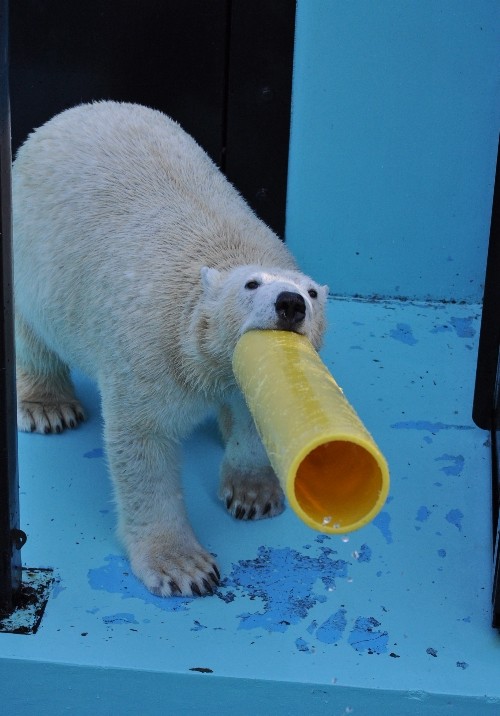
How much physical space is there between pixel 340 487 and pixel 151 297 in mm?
855

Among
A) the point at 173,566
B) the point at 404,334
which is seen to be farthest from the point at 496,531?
the point at 404,334

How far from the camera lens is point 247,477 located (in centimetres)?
298

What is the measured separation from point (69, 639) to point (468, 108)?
7.68ft

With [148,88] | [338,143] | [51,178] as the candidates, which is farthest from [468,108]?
[51,178]

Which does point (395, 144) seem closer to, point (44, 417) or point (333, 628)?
point (44, 417)

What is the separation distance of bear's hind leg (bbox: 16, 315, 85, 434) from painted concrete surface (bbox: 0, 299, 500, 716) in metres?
0.05

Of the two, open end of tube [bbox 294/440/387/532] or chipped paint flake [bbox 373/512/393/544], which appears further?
chipped paint flake [bbox 373/512/393/544]

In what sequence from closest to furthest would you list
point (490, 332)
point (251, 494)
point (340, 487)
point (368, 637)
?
point (340, 487), point (368, 637), point (251, 494), point (490, 332)

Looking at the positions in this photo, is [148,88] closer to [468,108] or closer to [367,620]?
[468,108]

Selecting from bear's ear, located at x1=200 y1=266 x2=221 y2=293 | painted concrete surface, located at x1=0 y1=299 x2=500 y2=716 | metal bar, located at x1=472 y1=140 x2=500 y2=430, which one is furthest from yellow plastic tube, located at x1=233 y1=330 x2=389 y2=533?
metal bar, located at x1=472 y1=140 x2=500 y2=430

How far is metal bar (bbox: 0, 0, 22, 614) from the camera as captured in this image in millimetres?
2119

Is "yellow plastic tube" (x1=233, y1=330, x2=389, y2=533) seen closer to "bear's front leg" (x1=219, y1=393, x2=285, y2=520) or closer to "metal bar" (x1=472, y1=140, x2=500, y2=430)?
"bear's front leg" (x1=219, y1=393, x2=285, y2=520)

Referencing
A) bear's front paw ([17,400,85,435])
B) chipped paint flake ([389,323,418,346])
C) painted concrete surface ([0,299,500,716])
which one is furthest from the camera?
chipped paint flake ([389,323,418,346])

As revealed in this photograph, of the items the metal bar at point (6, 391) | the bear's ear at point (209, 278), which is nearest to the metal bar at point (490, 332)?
the bear's ear at point (209, 278)
